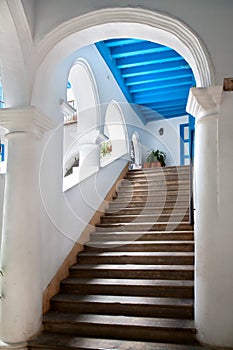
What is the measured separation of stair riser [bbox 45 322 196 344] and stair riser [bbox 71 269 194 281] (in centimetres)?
82

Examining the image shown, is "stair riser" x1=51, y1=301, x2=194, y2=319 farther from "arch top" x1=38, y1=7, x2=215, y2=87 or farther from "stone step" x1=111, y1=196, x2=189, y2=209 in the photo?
"stone step" x1=111, y1=196, x2=189, y2=209

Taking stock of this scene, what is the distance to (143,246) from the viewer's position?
4.28 metres

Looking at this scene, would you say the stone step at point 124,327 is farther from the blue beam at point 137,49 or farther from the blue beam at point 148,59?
the blue beam at point 148,59

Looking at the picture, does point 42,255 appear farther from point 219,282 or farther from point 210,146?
→ point 210,146

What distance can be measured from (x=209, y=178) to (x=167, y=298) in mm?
1380

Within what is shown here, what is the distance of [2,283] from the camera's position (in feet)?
9.81

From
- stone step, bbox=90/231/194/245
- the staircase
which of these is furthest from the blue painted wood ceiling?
stone step, bbox=90/231/194/245

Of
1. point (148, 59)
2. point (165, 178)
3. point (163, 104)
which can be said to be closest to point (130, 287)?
point (165, 178)

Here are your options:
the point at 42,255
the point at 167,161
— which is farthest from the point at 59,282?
the point at 167,161

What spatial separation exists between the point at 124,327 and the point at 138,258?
1.14 metres

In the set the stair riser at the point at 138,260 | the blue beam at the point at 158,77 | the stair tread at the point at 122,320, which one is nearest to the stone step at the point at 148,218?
the stair riser at the point at 138,260

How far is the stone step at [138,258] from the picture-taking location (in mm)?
3877

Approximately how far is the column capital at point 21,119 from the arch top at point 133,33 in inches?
22.3

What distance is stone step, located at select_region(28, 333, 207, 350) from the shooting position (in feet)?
8.98
